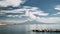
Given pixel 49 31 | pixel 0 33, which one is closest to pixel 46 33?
pixel 49 31

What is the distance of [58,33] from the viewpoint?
16.0 m

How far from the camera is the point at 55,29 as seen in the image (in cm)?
1599

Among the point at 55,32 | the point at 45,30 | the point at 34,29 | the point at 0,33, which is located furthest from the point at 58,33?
the point at 0,33

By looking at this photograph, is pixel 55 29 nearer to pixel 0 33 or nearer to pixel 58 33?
pixel 58 33

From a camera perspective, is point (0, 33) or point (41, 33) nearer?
point (41, 33)

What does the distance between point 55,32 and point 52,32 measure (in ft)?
1.08

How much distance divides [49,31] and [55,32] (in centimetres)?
74

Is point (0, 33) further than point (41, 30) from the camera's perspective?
Yes

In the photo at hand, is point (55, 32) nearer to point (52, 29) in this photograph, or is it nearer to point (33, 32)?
point (52, 29)

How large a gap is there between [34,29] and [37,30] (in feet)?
1.95

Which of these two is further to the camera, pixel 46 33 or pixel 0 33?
pixel 0 33

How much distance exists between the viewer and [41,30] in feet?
52.2

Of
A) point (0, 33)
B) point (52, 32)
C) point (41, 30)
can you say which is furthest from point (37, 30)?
point (0, 33)

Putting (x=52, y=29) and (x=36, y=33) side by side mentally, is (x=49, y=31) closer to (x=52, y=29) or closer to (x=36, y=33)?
(x=52, y=29)
